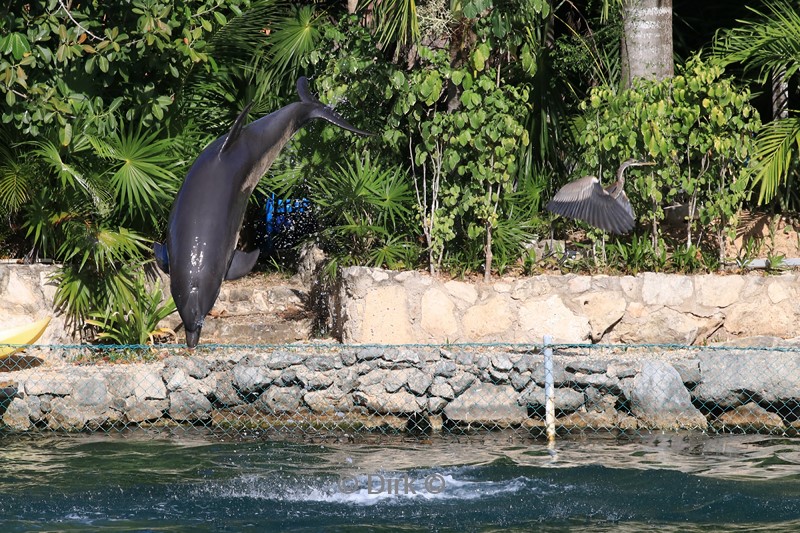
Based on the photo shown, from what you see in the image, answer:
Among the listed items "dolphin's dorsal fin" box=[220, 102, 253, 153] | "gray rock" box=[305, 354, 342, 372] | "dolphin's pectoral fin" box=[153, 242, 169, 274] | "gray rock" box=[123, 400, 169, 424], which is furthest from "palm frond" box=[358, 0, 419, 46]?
"dolphin's pectoral fin" box=[153, 242, 169, 274]

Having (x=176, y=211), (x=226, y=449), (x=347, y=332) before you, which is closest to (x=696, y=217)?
(x=347, y=332)

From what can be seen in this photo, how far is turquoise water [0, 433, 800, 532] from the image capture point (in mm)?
7621

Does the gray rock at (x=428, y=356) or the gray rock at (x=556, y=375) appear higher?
the gray rock at (x=428, y=356)

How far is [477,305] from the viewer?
11359 millimetres

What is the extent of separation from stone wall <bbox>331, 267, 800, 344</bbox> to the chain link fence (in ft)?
3.21

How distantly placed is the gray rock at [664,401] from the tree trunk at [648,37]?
3.56 m

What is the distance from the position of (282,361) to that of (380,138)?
281 cm

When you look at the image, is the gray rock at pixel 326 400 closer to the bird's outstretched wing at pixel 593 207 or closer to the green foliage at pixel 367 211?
the green foliage at pixel 367 211

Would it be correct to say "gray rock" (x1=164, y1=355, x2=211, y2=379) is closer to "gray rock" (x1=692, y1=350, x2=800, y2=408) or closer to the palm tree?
"gray rock" (x1=692, y1=350, x2=800, y2=408)

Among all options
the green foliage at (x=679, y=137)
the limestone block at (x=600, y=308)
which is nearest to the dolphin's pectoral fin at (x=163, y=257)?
the limestone block at (x=600, y=308)

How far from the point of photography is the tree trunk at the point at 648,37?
12086mm

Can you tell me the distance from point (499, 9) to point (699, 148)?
2.35 m

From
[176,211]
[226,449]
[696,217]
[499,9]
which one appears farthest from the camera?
[696,217]

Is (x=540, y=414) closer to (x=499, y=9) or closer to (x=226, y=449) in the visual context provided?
(x=226, y=449)
